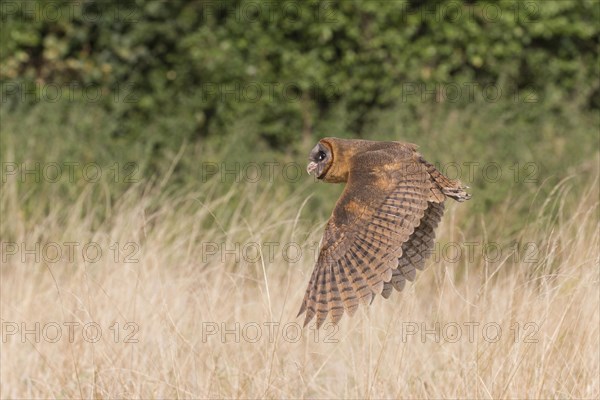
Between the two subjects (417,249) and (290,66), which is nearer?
(417,249)

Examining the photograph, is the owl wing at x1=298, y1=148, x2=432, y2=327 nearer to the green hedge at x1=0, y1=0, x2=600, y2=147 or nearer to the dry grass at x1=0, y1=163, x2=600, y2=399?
the dry grass at x1=0, y1=163, x2=600, y2=399

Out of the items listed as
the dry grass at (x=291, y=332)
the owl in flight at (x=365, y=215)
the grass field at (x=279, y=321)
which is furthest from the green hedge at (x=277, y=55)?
the owl in flight at (x=365, y=215)

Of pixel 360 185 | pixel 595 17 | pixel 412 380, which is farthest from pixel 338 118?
pixel 360 185

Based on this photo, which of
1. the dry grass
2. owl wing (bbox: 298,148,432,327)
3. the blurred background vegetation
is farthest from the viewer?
the blurred background vegetation

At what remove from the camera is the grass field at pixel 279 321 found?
444cm

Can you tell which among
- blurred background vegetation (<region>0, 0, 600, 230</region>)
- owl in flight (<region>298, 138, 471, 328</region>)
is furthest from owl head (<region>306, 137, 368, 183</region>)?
blurred background vegetation (<region>0, 0, 600, 230</region>)

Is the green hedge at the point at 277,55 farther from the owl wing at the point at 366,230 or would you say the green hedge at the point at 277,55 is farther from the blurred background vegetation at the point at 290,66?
the owl wing at the point at 366,230

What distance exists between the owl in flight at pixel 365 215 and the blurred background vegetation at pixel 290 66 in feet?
18.1

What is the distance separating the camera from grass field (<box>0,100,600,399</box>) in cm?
444

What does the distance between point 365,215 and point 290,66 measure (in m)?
6.57

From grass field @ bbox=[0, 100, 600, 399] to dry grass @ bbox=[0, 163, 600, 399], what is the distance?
0.04 feet

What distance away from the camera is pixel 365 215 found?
12.0ft

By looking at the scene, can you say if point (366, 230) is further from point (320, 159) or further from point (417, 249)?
point (417, 249)

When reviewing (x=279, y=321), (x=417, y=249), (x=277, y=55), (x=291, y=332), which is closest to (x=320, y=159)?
(x=417, y=249)
